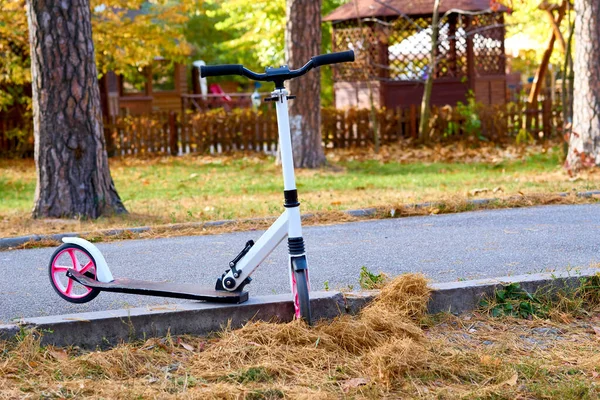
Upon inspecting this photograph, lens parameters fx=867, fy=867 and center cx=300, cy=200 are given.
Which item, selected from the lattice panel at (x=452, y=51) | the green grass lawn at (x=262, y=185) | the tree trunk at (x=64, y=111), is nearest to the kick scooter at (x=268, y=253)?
the green grass lawn at (x=262, y=185)

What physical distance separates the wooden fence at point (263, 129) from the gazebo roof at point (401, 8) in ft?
13.9

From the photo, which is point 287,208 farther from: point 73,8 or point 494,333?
point 73,8

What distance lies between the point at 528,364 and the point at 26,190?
35.6 feet

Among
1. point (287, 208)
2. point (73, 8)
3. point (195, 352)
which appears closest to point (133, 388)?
point (195, 352)

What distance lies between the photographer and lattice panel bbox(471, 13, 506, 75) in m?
24.0

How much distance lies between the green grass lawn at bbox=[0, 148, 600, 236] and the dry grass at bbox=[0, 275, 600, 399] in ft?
14.0

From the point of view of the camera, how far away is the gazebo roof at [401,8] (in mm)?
23234

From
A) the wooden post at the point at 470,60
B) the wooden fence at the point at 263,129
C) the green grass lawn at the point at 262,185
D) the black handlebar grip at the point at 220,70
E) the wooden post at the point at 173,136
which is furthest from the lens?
the wooden post at the point at 470,60

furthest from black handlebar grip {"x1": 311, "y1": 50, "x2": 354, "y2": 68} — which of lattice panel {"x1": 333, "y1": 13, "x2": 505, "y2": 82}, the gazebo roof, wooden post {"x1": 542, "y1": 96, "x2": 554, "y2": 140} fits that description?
lattice panel {"x1": 333, "y1": 13, "x2": 505, "y2": 82}

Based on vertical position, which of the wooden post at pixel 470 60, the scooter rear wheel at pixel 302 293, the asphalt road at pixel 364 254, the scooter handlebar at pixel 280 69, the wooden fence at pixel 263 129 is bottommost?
the asphalt road at pixel 364 254

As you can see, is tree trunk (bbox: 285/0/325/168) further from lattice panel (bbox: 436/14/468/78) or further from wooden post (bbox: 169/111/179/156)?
lattice panel (bbox: 436/14/468/78)

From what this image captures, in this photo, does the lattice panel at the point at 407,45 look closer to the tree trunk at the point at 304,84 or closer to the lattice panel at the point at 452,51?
the lattice panel at the point at 452,51

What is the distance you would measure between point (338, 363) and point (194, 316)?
0.80 metres

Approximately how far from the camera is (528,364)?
3.79 metres
